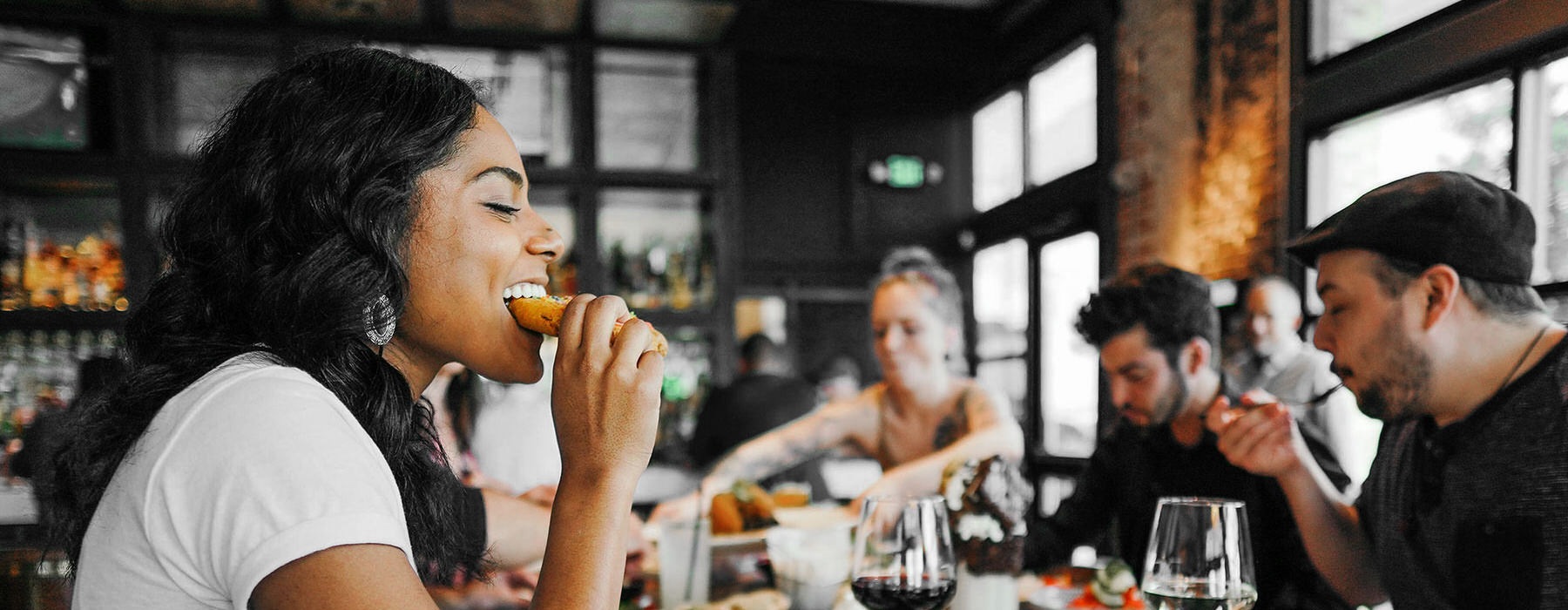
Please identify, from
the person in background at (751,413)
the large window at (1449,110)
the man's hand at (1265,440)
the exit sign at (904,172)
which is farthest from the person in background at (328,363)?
the exit sign at (904,172)

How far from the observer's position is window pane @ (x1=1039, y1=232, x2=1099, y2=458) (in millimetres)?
5543

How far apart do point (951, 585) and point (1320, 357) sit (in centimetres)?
311

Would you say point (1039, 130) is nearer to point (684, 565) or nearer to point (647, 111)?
point (647, 111)

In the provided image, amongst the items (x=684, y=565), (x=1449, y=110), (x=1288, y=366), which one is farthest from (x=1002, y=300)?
(x=684, y=565)

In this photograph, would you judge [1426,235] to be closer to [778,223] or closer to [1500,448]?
[1500,448]

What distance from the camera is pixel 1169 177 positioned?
4.70 m

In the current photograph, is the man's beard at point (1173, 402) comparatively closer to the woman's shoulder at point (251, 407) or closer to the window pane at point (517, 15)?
the woman's shoulder at point (251, 407)

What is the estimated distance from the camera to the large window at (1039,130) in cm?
545

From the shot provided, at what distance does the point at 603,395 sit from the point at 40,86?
4.44 meters

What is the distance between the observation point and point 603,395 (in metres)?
0.89

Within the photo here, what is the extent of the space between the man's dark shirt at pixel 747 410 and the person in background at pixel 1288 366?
1.61 m

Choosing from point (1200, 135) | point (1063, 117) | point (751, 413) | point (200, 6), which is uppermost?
point (200, 6)

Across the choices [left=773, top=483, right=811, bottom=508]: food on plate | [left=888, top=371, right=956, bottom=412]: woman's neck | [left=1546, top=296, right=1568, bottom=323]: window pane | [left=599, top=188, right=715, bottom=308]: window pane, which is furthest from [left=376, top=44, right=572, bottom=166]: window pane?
[left=1546, top=296, right=1568, bottom=323]: window pane

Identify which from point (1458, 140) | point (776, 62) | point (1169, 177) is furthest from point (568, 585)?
point (776, 62)
